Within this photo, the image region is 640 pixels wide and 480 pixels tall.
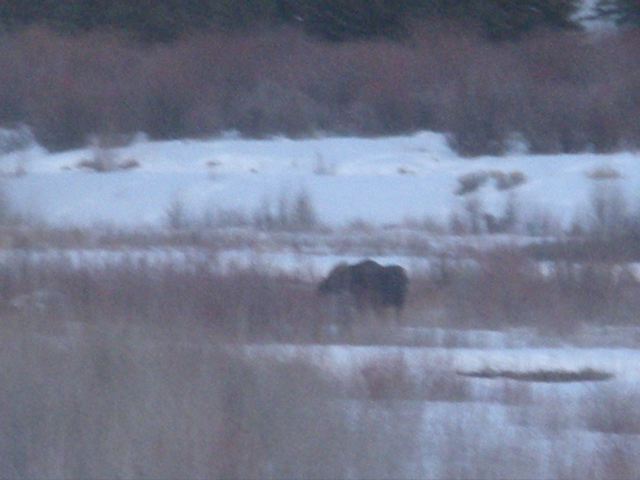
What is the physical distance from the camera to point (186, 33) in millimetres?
29672

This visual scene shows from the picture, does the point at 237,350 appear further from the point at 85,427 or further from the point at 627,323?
the point at 627,323

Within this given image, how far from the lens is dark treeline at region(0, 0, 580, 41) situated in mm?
29031

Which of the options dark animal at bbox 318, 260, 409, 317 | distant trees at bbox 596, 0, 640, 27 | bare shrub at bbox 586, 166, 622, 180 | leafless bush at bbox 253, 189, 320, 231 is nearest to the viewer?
dark animal at bbox 318, 260, 409, 317

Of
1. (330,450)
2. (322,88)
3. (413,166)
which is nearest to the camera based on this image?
(330,450)

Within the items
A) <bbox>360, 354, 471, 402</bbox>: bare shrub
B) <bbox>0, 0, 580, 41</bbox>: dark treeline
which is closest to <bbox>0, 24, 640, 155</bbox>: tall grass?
<bbox>0, 0, 580, 41</bbox>: dark treeline

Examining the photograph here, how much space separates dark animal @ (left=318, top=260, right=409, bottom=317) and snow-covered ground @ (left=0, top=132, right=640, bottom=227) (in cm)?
708

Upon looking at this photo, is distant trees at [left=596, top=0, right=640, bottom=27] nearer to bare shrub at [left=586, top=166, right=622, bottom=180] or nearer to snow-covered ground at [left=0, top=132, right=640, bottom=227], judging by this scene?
snow-covered ground at [left=0, top=132, right=640, bottom=227]

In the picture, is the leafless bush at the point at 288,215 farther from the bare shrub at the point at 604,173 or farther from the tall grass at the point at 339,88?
the tall grass at the point at 339,88

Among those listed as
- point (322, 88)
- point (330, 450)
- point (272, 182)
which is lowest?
point (330, 450)

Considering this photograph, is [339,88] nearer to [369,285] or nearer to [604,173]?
[604,173]

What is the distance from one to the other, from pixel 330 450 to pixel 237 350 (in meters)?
1.28

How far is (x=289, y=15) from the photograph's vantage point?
1217 inches

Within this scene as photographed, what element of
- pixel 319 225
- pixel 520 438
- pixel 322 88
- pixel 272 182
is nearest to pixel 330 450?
pixel 520 438

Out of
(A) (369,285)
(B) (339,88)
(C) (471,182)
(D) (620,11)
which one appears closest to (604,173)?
(C) (471,182)
